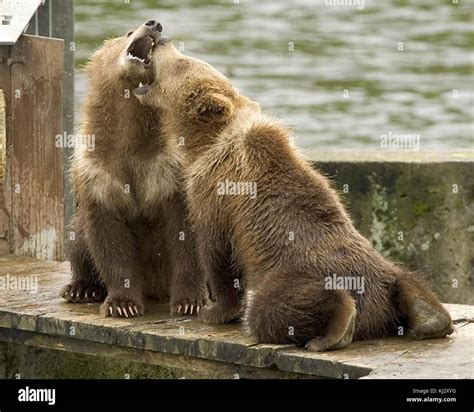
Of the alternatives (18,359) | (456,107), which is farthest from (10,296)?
(456,107)

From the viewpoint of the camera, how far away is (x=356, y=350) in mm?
7363

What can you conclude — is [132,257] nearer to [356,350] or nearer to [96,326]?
[96,326]

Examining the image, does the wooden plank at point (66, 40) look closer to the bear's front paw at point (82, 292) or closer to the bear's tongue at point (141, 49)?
the bear's front paw at point (82, 292)

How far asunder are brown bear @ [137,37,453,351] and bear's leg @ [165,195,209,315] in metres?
0.30

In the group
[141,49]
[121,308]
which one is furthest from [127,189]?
[141,49]

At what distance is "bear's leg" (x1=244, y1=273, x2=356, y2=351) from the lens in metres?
7.22

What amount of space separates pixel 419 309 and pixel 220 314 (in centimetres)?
110

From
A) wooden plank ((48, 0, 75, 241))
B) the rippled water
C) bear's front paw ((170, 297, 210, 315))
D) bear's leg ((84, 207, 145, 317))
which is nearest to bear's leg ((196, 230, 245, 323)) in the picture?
bear's front paw ((170, 297, 210, 315))

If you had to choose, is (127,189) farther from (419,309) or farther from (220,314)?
(419,309)

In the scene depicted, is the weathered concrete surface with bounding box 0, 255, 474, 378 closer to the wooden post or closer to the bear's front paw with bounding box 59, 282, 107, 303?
the bear's front paw with bounding box 59, 282, 107, 303

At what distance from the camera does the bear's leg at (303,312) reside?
722 cm

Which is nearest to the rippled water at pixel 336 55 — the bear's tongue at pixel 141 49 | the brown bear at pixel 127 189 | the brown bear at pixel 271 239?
the brown bear at pixel 127 189

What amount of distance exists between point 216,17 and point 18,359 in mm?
15121

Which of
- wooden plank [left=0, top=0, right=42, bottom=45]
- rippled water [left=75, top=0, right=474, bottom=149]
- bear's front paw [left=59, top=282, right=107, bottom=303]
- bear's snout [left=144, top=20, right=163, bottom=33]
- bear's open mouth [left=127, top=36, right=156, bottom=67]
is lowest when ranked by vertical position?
bear's front paw [left=59, top=282, right=107, bottom=303]
